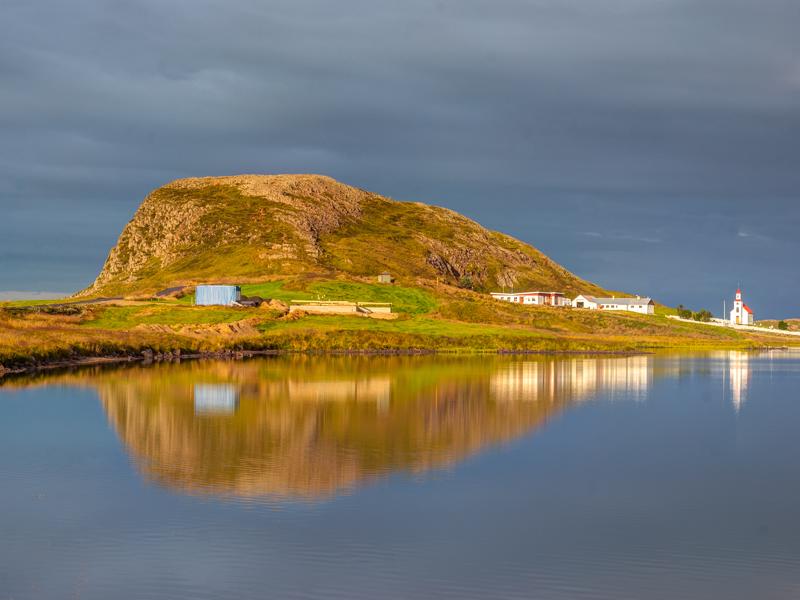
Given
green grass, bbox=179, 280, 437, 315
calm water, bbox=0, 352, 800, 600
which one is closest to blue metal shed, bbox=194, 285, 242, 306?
green grass, bbox=179, 280, 437, 315

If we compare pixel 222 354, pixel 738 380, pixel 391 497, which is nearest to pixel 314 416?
pixel 391 497

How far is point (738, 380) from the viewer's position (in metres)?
80.9

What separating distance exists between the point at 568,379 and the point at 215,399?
32268 millimetres

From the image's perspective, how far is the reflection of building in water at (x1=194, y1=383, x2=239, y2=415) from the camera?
48.0m

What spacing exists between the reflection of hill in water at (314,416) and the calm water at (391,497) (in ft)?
0.67

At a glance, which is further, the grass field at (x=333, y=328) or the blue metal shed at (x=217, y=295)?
the blue metal shed at (x=217, y=295)

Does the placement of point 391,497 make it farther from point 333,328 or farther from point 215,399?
point 333,328

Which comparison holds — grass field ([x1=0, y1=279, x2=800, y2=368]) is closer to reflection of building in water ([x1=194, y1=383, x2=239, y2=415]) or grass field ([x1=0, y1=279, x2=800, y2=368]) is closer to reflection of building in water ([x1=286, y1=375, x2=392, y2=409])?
reflection of building in water ([x1=194, y1=383, x2=239, y2=415])

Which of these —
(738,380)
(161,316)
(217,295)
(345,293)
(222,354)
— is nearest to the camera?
(738,380)

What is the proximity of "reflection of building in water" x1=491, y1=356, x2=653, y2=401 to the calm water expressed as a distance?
15.1 feet

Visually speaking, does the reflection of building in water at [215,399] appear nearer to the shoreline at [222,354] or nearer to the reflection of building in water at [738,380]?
the shoreline at [222,354]

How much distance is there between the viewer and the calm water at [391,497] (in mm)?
19250

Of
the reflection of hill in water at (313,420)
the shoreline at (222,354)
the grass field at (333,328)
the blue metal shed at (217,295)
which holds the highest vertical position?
the blue metal shed at (217,295)

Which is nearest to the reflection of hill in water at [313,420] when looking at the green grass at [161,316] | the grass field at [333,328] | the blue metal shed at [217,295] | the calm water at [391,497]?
the calm water at [391,497]
